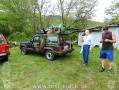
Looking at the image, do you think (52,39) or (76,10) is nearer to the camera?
(52,39)

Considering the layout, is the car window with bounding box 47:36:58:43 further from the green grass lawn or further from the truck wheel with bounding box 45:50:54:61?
the green grass lawn


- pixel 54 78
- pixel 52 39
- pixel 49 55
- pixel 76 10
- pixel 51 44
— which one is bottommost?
pixel 54 78

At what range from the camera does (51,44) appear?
11.7m

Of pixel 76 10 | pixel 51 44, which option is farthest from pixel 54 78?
pixel 76 10

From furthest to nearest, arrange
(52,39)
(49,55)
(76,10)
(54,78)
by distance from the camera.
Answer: (76,10) < (49,55) < (52,39) < (54,78)

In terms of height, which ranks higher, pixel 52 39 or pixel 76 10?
pixel 76 10

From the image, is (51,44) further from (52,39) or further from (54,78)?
(54,78)

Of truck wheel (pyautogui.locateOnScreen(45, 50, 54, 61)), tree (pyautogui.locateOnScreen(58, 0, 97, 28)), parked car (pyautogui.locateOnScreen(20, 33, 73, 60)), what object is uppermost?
tree (pyautogui.locateOnScreen(58, 0, 97, 28))

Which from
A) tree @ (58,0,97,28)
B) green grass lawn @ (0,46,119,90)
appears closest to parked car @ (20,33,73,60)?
green grass lawn @ (0,46,119,90)

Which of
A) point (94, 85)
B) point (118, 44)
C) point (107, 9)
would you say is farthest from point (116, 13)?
point (94, 85)

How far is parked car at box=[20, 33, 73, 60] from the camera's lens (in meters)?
11.4

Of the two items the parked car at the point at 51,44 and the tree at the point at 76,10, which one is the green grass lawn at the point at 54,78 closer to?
the parked car at the point at 51,44

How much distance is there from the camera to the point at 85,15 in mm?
32625

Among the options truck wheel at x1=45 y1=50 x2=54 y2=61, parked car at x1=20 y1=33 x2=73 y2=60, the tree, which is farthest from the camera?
the tree
